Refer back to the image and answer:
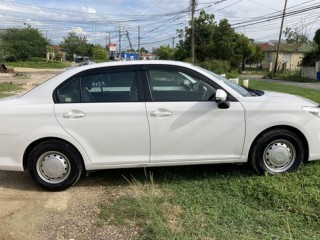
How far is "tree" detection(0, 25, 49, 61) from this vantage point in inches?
3291

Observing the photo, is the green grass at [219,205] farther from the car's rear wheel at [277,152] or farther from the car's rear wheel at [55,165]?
the car's rear wheel at [55,165]

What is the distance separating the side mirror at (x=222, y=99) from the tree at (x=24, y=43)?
82781mm

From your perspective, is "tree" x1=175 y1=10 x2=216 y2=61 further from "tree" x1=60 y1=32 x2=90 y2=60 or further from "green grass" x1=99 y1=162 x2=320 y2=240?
"tree" x1=60 y1=32 x2=90 y2=60

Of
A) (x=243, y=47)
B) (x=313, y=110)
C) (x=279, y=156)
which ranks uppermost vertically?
(x=243, y=47)

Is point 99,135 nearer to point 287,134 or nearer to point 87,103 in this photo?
point 87,103

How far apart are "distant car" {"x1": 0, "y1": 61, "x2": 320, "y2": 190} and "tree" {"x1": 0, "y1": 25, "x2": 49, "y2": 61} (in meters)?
82.0

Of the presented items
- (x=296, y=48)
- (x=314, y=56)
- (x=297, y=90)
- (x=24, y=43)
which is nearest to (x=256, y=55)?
(x=296, y=48)

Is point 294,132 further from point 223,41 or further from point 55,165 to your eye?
point 223,41

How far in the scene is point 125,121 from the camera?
15.0ft

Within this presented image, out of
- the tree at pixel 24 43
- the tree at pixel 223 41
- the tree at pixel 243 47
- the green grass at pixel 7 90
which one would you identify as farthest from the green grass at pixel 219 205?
the tree at pixel 24 43

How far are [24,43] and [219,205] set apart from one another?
290ft

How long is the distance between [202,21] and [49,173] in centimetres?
5482

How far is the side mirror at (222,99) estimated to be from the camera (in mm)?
4476

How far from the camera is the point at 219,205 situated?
4.06 m
